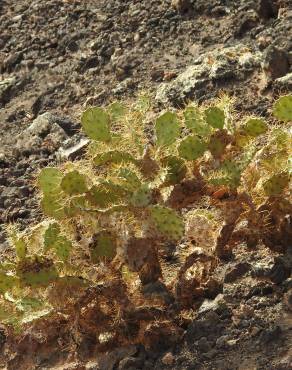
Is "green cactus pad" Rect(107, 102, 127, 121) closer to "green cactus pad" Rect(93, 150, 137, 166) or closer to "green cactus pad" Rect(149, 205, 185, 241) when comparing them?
"green cactus pad" Rect(93, 150, 137, 166)

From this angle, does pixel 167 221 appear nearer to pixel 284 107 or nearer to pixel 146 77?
pixel 284 107

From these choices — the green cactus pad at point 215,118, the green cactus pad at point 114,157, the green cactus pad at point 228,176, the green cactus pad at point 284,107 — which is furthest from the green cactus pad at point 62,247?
the green cactus pad at point 284,107

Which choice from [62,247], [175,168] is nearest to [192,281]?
[175,168]

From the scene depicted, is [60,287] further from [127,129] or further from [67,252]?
[127,129]

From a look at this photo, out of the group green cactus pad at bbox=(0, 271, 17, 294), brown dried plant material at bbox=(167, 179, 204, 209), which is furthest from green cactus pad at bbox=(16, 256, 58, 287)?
brown dried plant material at bbox=(167, 179, 204, 209)

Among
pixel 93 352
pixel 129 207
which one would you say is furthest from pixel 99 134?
pixel 93 352

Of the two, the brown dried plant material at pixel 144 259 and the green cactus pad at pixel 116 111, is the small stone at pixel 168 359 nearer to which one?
the brown dried plant material at pixel 144 259
